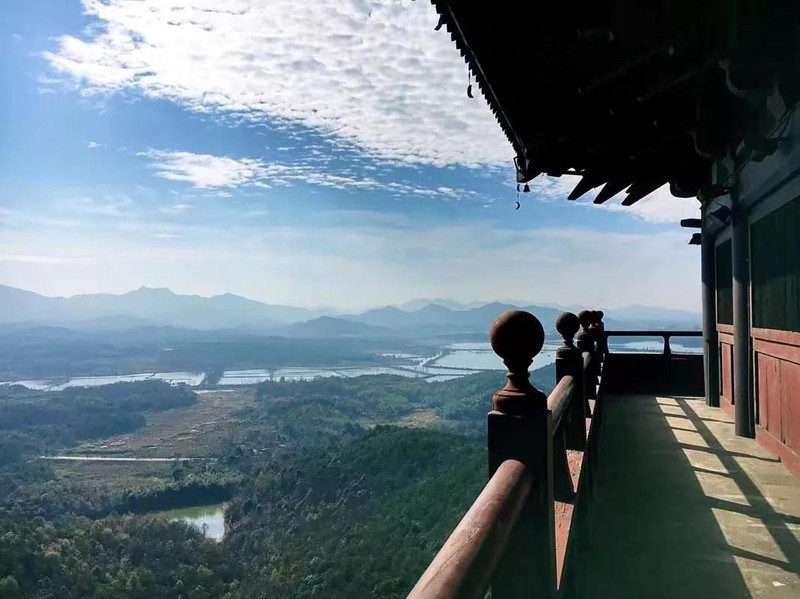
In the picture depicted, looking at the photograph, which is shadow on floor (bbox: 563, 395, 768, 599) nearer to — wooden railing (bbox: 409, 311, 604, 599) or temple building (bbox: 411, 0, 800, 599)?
temple building (bbox: 411, 0, 800, 599)

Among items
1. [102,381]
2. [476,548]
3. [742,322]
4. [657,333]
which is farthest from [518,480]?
[102,381]

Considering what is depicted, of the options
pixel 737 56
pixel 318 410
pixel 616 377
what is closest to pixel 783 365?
pixel 737 56

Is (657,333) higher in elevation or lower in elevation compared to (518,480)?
higher

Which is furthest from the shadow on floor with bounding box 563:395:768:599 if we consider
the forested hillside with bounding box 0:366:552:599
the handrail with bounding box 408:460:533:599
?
the forested hillside with bounding box 0:366:552:599

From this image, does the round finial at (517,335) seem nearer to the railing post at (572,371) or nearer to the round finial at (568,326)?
the railing post at (572,371)

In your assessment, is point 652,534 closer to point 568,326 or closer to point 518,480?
point 568,326

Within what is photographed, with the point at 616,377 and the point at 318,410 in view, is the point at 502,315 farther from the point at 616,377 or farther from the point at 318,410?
the point at 318,410

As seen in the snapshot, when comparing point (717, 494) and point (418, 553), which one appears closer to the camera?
point (717, 494)
